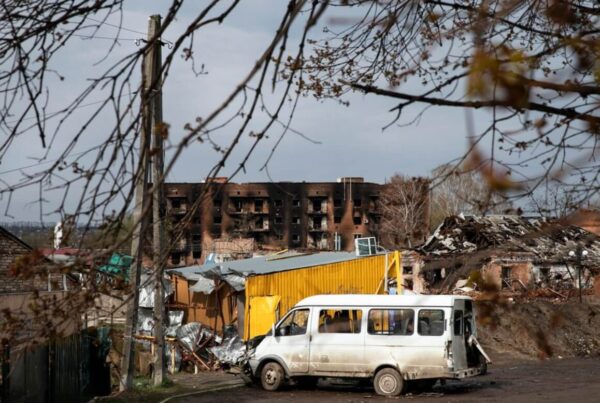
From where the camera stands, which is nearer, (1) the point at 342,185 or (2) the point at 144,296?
(2) the point at 144,296

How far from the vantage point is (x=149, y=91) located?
5.34 meters

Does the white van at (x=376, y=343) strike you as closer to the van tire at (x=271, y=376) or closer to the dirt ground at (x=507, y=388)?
the van tire at (x=271, y=376)

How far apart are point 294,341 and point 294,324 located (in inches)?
17.9

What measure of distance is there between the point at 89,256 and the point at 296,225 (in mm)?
84319

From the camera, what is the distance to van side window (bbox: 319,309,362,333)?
1958 centimetres

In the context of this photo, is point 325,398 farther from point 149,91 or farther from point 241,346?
point 149,91

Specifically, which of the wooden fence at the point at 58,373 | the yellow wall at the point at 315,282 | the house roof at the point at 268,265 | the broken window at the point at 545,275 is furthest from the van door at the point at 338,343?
the broken window at the point at 545,275

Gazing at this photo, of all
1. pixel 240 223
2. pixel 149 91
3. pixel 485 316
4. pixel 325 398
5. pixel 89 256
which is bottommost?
pixel 325 398

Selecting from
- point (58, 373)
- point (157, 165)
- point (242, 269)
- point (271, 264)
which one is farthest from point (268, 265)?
point (157, 165)

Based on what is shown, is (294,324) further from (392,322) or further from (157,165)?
(157,165)

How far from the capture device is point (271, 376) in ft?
66.0

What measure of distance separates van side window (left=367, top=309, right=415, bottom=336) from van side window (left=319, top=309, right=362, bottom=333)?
297mm

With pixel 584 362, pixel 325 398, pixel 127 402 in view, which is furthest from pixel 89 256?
pixel 584 362

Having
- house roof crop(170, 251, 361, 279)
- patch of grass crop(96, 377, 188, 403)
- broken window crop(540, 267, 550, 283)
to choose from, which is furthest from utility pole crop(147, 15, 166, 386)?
broken window crop(540, 267, 550, 283)
